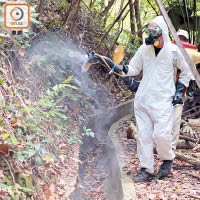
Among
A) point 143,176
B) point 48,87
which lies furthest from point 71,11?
point 143,176

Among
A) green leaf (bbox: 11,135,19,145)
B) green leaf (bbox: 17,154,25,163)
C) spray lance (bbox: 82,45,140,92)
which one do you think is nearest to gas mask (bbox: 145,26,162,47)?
spray lance (bbox: 82,45,140,92)

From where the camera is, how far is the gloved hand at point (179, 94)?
4594 mm

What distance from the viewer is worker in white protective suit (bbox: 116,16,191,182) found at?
14.9 feet

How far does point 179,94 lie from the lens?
4625 mm

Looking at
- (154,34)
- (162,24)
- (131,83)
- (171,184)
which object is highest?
(162,24)

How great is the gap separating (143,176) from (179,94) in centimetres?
124

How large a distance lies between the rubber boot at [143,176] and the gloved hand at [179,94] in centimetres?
104

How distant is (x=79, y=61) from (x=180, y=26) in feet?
14.4

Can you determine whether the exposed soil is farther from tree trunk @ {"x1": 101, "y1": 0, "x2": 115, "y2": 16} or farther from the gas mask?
tree trunk @ {"x1": 101, "y1": 0, "x2": 115, "y2": 16}

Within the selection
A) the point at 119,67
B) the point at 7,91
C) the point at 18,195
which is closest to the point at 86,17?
the point at 119,67

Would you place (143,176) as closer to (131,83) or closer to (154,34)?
(131,83)

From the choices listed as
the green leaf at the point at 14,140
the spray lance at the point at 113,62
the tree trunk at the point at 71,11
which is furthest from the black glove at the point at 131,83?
the tree trunk at the point at 71,11

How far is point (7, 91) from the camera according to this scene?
4.19 meters

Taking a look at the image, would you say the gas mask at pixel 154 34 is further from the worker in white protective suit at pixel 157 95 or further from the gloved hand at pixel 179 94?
the gloved hand at pixel 179 94
